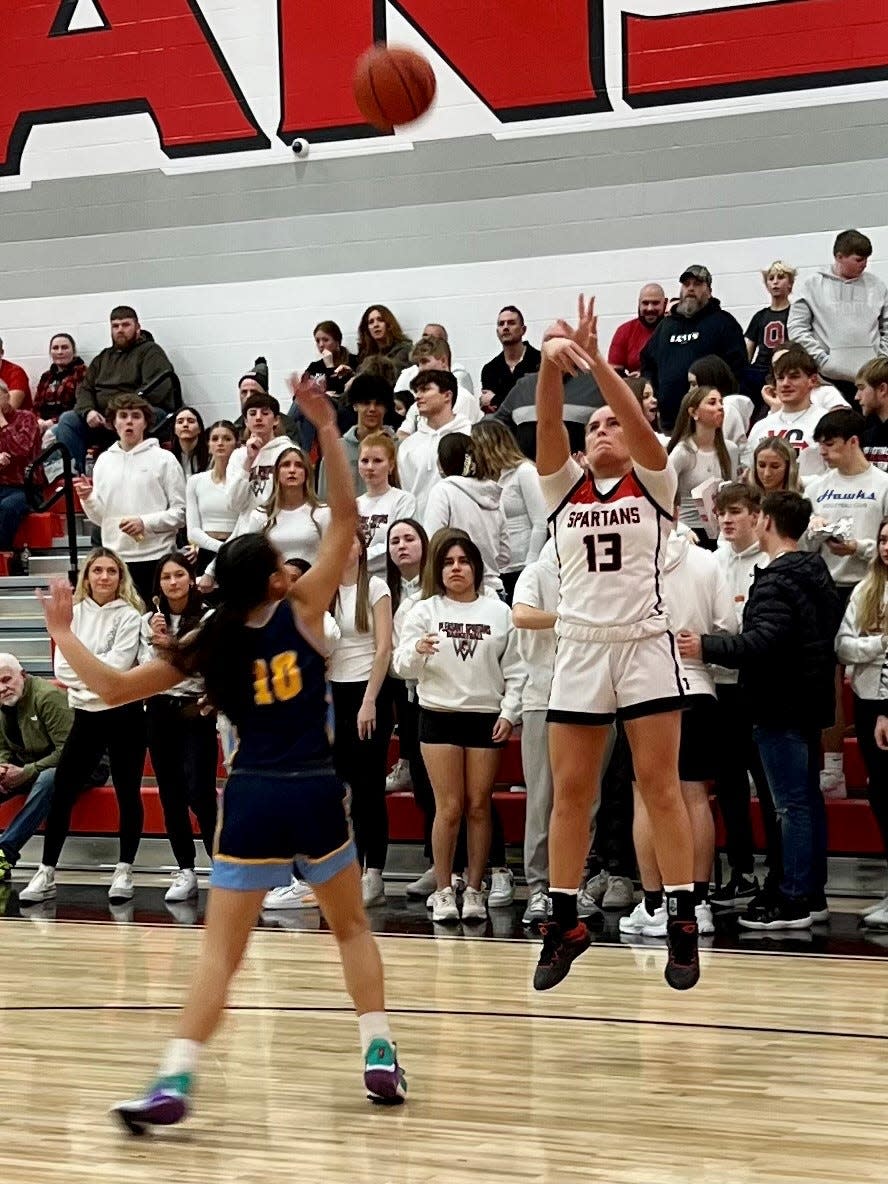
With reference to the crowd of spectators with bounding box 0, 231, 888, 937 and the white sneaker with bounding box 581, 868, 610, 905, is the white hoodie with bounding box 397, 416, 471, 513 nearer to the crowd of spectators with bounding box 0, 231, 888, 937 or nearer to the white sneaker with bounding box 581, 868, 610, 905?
the crowd of spectators with bounding box 0, 231, 888, 937

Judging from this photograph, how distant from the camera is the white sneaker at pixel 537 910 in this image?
740 cm

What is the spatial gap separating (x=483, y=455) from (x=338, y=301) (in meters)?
5.20

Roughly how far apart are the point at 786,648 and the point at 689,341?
4.16m

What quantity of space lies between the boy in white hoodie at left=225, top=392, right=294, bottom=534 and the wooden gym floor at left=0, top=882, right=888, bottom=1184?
364cm

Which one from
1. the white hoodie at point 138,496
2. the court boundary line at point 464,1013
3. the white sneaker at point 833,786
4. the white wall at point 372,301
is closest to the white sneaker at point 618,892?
the white sneaker at point 833,786

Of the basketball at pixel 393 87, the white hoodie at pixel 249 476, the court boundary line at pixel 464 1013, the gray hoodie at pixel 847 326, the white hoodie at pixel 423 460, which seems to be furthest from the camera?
the gray hoodie at pixel 847 326

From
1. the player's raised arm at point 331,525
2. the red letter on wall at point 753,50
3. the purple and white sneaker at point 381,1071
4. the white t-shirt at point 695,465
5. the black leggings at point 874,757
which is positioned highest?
the red letter on wall at point 753,50

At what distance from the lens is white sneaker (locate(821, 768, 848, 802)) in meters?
7.87

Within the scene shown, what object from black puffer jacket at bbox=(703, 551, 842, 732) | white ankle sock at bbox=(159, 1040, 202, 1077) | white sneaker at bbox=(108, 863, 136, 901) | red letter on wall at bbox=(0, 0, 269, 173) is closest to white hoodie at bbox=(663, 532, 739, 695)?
black puffer jacket at bbox=(703, 551, 842, 732)

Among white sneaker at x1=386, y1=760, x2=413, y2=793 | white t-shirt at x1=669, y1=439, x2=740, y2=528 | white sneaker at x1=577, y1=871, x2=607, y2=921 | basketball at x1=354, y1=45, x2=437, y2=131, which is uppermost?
basketball at x1=354, y1=45, x2=437, y2=131

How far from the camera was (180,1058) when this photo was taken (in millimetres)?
4160

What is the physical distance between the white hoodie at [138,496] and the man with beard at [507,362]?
232cm

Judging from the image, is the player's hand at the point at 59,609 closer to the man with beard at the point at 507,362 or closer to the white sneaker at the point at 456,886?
the white sneaker at the point at 456,886

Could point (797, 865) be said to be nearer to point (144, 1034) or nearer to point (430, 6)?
point (144, 1034)
